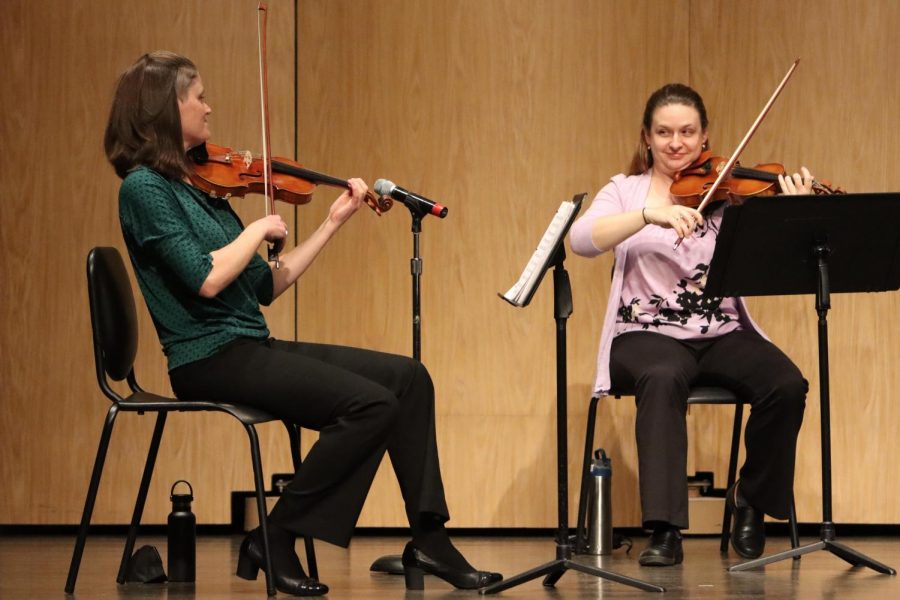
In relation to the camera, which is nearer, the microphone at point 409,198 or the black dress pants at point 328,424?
the black dress pants at point 328,424

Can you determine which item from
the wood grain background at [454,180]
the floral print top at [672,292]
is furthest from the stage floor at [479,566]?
the floral print top at [672,292]

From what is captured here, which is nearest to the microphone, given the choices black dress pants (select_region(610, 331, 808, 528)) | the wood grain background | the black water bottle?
black dress pants (select_region(610, 331, 808, 528))

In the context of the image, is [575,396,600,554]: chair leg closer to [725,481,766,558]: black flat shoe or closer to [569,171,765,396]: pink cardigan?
[569,171,765,396]: pink cardigan

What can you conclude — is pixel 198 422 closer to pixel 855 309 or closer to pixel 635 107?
pixel 635 107

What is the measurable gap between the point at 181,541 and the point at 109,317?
0.54m

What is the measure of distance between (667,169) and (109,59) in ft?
5.93

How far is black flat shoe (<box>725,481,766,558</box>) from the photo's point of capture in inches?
131

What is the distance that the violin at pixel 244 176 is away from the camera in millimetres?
2830

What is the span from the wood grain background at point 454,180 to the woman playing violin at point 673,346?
1.67ft

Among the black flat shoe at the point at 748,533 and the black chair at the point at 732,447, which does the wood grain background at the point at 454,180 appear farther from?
the black flat shoe at the point at 748,533

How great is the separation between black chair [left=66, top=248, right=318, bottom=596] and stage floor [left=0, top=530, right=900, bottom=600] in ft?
0.37

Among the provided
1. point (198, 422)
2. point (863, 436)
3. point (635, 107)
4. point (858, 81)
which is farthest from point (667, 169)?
point (198, 422)

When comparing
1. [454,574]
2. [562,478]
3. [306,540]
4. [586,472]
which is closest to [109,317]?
[306,540]

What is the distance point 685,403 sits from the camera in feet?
10.5
